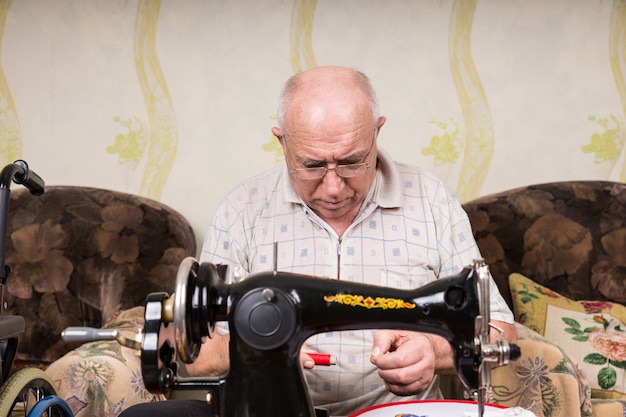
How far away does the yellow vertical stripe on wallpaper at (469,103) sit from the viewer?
3.08 m

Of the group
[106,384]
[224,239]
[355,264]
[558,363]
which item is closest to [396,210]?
[355,264]

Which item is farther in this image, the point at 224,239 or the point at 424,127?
the point at 424,127

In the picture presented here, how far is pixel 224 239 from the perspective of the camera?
80.8 inches

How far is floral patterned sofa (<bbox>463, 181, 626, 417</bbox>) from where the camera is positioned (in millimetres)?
2475

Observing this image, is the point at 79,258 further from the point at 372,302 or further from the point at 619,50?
the point at 619,50

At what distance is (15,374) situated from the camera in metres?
1.76

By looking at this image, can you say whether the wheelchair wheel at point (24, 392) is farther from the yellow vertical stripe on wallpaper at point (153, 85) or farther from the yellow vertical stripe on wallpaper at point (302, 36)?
the yellow vertical stripe on wallpaper at point (302, 36)

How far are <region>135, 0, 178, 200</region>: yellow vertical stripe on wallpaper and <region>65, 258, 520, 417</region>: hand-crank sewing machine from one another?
2044 millimetres

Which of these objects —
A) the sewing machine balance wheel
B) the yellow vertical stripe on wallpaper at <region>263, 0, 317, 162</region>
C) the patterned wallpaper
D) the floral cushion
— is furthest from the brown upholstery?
the sewing machine balance wheel

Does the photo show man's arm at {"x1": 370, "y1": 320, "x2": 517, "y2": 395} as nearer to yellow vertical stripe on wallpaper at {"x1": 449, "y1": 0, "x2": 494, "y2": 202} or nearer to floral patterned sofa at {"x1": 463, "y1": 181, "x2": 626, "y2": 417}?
floral patterned sofa at {"x1": 463, "y1": 181, "x2": 626, "y2": 417}

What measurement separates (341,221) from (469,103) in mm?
1266

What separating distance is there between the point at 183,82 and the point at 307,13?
57 cm

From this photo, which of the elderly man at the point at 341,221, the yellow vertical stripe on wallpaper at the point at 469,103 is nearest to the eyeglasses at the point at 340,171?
the elderly man at the point at 341,221

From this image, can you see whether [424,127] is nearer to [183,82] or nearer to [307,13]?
[307,13]
